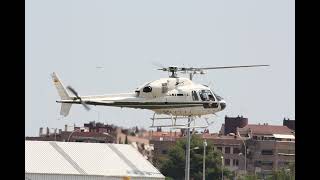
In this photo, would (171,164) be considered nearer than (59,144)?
No

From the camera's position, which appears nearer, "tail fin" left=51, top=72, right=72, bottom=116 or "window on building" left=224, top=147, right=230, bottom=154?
"tail fin" left=51, top=72, right=72, bottom=116

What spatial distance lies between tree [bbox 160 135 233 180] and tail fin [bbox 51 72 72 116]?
87.1 metres

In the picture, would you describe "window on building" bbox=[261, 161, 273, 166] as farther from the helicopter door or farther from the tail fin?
the helicopter door

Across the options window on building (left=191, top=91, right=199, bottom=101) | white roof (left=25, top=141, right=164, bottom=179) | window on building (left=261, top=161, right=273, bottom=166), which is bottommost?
window on building (left=261, top=161, right=273, bottom=166)

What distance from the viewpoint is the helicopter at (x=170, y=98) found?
5112cm

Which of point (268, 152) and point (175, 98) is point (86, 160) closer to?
point (175, 98)

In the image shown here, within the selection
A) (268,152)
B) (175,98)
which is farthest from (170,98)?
(268,152)

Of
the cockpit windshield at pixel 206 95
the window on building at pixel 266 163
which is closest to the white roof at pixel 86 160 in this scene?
the cockpit windshield at pixel 206 95

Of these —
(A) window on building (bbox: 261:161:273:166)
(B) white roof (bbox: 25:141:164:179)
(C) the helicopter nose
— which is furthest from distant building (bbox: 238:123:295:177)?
(C) the helicopter nose

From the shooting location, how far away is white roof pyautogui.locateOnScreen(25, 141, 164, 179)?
77.9m
